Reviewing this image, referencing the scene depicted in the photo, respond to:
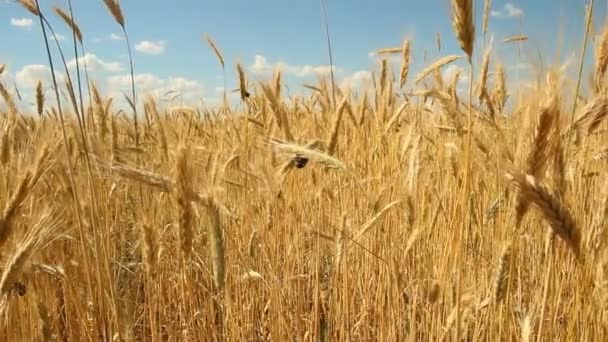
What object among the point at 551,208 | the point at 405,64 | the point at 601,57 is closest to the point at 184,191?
the point at 551,208

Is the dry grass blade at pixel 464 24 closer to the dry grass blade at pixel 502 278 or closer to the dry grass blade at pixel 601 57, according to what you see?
the dry grass blade at pixel 502 278

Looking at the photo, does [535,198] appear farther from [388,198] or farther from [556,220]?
[388,198]

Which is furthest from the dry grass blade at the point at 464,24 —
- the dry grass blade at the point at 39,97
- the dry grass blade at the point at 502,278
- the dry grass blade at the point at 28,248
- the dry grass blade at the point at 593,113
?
the dry grass blade at the point at 39,97

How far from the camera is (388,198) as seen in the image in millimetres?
2033

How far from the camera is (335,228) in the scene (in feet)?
3.58

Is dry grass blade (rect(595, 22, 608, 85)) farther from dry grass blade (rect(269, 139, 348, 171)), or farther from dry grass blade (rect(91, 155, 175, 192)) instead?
dry grass blade (rect(91, 155, 175, 192))

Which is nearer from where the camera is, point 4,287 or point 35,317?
point 4,287

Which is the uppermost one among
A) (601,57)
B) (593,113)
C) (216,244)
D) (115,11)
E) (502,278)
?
(115,11)

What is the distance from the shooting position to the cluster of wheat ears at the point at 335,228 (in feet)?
3.18

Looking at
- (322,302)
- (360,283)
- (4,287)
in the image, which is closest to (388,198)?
(360,283)

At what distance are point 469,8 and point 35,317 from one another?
1.33 m

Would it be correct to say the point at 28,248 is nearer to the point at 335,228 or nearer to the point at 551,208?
the point at 335,228

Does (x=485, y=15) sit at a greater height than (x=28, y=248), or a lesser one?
greater

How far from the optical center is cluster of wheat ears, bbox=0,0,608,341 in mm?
969
